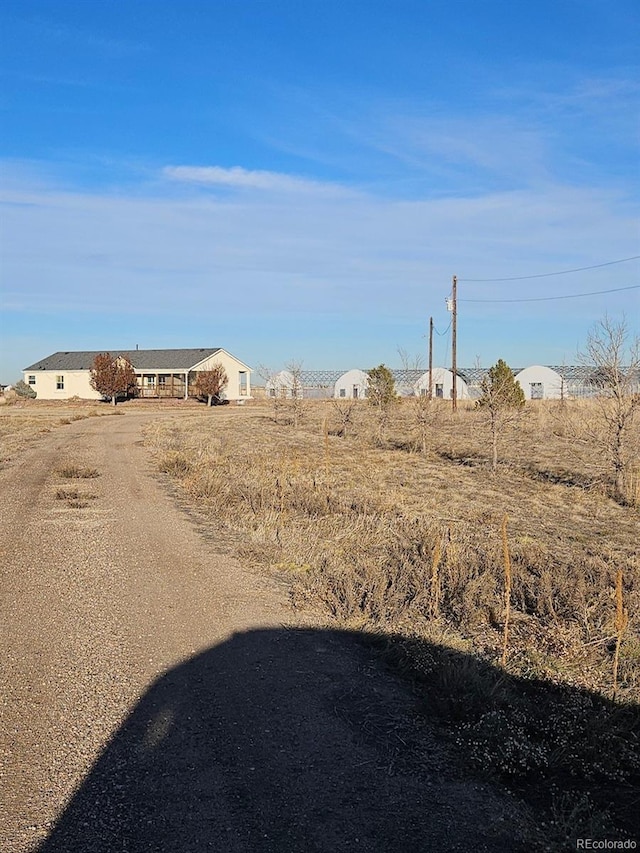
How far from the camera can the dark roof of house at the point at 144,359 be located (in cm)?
6581

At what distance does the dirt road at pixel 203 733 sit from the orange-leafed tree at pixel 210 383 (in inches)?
2071

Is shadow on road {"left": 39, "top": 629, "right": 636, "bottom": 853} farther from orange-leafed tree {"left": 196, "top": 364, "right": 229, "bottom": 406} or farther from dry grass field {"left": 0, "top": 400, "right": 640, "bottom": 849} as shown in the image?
orange-leafed tree {"left": 196, "top": 364, "right": 229, "bottom": 406}

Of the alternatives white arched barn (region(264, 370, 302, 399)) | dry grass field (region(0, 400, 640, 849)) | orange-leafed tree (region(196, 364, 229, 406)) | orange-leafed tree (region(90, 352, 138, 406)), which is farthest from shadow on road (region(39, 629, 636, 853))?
orange-leafed tree (region(90, 352, 138, 406))

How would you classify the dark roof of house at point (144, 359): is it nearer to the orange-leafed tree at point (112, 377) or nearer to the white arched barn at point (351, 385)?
the orange-leafed tree at point (112, 377)

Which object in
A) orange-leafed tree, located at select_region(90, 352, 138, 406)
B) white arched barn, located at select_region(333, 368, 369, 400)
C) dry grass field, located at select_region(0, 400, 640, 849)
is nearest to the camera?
dry grass field, located at select_region(0, 400, 640, 849)

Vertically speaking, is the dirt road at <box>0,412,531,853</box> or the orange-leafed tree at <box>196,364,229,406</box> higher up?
the orange-leafed tree at <box>196,364,229,406</box>

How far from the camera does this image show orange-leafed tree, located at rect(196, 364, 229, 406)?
60438 mm

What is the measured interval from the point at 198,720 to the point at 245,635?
1.74 meters

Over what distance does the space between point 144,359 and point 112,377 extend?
27.3ft

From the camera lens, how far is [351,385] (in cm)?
7150

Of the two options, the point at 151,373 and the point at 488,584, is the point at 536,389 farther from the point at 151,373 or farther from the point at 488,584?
the point at 488,584

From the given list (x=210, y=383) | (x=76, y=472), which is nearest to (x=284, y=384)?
(x=210, y=383)

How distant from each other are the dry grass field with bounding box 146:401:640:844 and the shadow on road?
37 centimetres

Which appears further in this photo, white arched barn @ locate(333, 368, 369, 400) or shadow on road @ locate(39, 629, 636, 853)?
white arched barn @ locate(333, 368, 369, 400)
